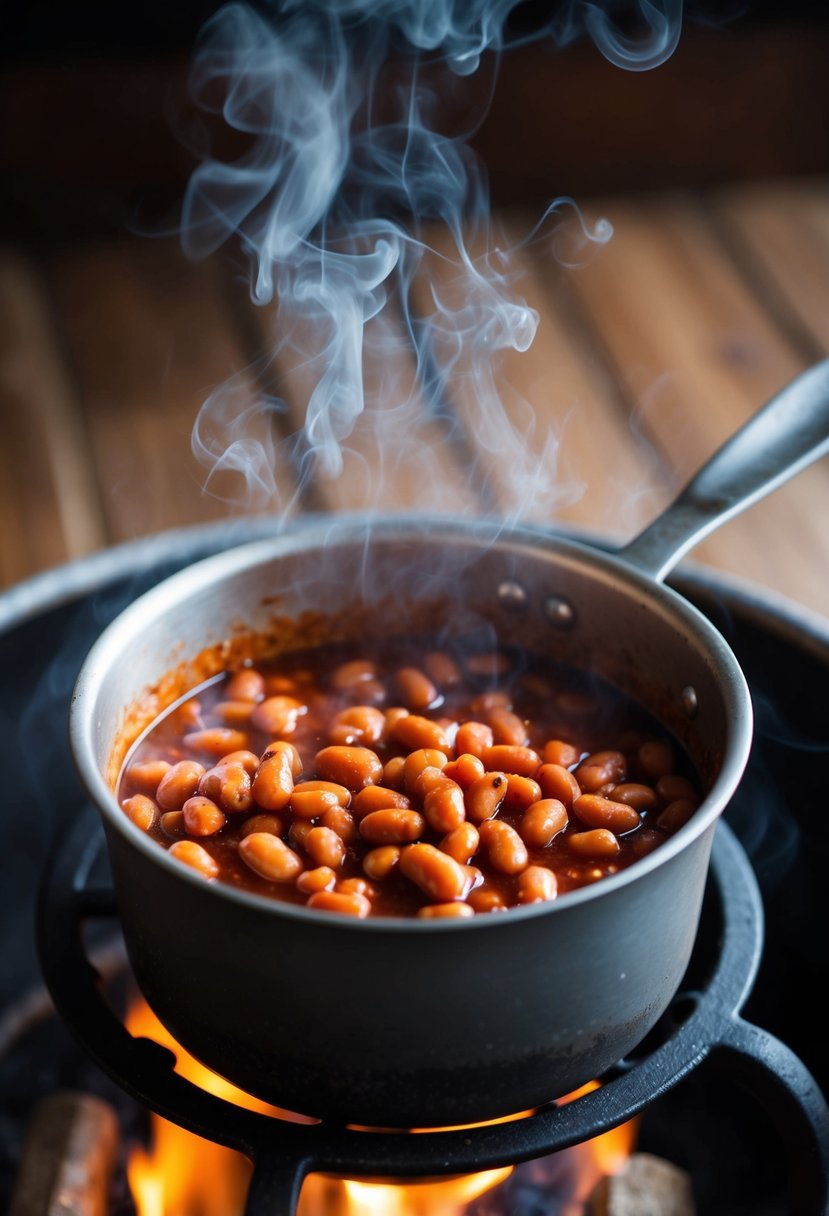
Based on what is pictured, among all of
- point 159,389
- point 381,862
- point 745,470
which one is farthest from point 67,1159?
point 159,389

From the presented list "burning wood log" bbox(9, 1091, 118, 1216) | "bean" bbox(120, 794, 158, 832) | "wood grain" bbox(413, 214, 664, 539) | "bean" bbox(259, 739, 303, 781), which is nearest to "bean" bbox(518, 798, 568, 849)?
"bean" bbox(259, 739, 303, 781)

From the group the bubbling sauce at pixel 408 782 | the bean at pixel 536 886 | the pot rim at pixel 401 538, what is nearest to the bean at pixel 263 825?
the bubbling sauce at pixel 408 782

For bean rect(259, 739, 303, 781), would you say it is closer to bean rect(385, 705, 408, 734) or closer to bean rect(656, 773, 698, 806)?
bean rect(385, 705, 408, 734)

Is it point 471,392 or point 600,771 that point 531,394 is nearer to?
point 471,392

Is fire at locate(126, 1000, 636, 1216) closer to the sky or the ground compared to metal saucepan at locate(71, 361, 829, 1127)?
closer to the ground

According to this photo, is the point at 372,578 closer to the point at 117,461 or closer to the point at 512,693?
the point at 512,693

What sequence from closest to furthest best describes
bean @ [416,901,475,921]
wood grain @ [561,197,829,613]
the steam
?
1. bean @ [416,901,475,921]
2. wood grain @ [561,197,829,613]
3. the steam

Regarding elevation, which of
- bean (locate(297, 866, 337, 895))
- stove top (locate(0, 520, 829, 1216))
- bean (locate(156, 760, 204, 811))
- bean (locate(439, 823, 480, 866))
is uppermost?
bean (locate(439, 823, 480, 866))

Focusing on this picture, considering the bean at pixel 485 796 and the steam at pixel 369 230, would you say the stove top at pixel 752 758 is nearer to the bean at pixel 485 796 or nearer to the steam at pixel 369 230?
the bean at pixel 485 796
